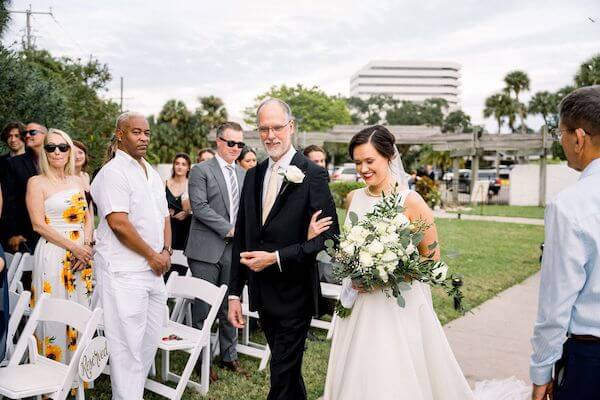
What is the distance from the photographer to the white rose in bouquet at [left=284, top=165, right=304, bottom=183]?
10.9ft

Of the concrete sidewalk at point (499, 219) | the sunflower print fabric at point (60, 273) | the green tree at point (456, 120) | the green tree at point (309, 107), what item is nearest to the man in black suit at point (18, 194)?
the sunflower print fabric at point (60, 273)

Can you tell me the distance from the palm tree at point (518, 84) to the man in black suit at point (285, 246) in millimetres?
57552

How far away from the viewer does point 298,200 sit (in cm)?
349

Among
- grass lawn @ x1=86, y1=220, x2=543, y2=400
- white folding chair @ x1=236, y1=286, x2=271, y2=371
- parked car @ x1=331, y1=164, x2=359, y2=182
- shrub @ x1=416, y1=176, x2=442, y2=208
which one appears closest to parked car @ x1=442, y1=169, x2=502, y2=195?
parked car @ x1=331, y1=164, x2=359, y2=182

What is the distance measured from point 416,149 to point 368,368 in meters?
52.8

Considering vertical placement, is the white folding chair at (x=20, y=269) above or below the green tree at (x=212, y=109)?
below

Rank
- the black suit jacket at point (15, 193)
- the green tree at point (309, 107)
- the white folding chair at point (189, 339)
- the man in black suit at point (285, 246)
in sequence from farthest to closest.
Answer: the green tree at point (309, 107), the black suit jacket at point (15, 193), the white folding chair at point (189, 339), the man in black suit at point (285, 246)

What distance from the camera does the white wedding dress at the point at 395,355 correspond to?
3264mm

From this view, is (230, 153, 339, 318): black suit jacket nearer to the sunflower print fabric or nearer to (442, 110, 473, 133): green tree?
the sunflower print fabric

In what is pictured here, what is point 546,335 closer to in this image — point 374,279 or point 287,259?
point 374,279

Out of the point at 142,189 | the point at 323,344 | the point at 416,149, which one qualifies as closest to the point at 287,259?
the point at 142,189

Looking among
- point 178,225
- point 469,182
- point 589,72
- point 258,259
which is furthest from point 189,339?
point 469,182

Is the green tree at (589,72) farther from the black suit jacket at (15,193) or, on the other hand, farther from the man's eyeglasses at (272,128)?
the man's eyeglasses at (272,128)

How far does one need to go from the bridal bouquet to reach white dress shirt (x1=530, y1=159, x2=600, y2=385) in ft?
3.02
